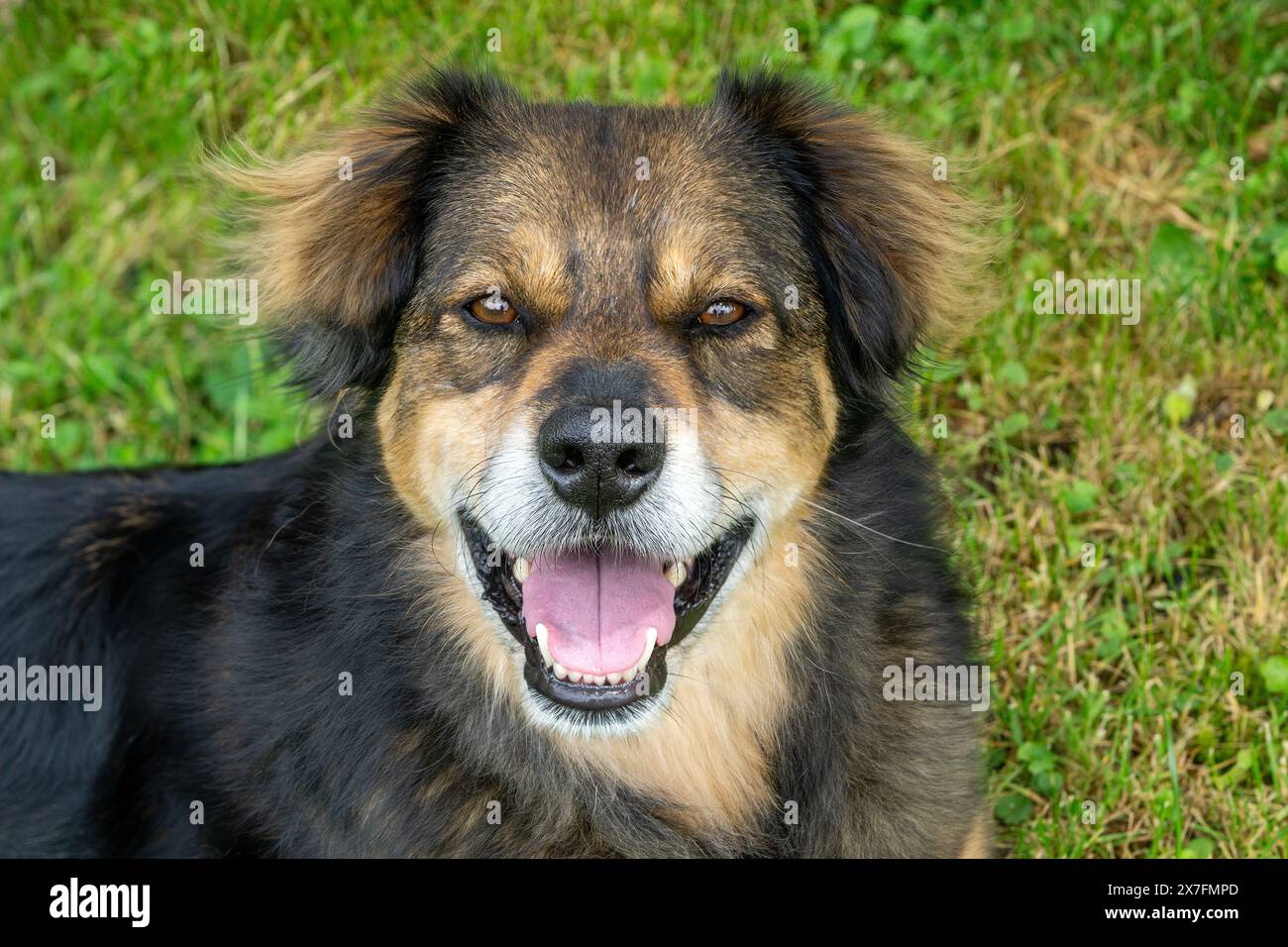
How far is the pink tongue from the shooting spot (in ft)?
12.3

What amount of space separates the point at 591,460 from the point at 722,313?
58 centimetres

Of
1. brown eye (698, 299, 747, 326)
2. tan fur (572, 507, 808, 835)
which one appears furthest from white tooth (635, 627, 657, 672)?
brown eye (698, 299, 747, 326)

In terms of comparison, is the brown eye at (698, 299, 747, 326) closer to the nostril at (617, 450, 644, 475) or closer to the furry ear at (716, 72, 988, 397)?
the furry ear at (716, 72, 988, 397)

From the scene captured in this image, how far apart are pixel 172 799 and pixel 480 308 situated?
1751mm

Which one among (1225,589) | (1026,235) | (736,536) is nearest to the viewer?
(736,536)

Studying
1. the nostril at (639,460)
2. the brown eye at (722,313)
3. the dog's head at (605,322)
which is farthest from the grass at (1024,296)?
the nostril at (639,460)

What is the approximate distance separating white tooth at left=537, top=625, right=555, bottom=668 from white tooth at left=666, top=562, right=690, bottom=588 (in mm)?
339

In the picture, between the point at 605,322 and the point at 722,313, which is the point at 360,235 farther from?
the point at 722,313

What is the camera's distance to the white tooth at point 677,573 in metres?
3.85

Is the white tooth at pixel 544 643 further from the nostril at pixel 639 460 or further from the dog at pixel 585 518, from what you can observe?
the nostril at pixel 639 460

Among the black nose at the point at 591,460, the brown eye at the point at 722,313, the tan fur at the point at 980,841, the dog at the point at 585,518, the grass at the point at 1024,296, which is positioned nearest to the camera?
the black nose at the point at 591,460
